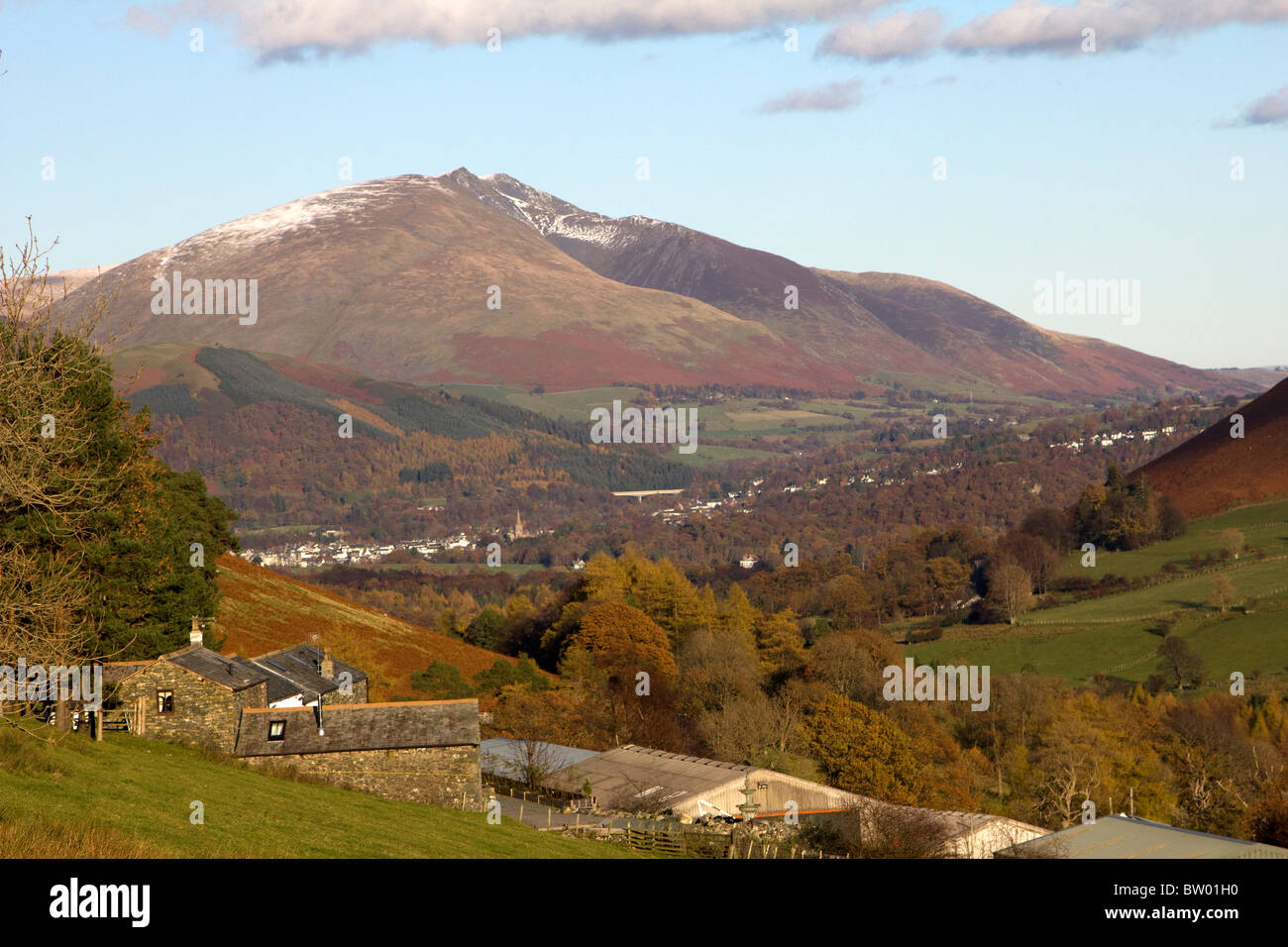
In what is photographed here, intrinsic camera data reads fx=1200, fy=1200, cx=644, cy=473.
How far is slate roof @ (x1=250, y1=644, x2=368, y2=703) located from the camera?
139ft

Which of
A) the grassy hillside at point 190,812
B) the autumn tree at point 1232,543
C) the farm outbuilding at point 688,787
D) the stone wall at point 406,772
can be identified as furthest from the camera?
the autumn tree at point 1232,543

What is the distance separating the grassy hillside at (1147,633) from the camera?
99.8 m

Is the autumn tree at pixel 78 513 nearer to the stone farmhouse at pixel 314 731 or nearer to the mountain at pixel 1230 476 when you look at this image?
the stone farmhouse at pixel 314 731

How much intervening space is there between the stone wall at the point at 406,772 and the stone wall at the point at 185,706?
2.46 meters

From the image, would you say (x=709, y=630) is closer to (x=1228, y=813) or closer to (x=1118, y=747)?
(x=1118, y=747)

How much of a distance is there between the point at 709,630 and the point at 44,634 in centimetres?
7500

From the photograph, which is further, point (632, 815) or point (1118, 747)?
point (1118, 747)

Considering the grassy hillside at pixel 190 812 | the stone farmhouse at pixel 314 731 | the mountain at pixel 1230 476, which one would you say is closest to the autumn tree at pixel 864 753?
the stone farmhouse at pixel 314 731

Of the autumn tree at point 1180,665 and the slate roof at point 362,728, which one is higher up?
the slate roof at point 362,728

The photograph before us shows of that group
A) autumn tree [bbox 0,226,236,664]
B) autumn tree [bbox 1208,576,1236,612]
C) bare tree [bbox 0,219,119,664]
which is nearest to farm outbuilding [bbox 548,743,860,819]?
autumn tree [bbox 0,226,236,664]

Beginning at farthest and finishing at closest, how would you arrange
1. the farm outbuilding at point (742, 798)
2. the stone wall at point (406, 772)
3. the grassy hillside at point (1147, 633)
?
the grassy hillside at point (1147, 633), the farm outbuilding at point (742, 798), the stone wall at point (406, 772)

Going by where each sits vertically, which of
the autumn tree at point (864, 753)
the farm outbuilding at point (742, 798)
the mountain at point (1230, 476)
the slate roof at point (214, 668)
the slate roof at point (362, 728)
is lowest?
the autumn tree at point (864, 753)
